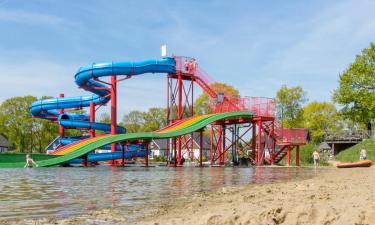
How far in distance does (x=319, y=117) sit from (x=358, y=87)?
1092 inches

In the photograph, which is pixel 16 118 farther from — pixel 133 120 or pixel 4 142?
pixel 133 120

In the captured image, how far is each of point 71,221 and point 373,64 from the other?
1969 inches

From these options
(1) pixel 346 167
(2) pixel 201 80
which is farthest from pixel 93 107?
(1) pixel 346 167

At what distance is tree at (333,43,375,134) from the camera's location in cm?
4950

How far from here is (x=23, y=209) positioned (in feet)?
27.9

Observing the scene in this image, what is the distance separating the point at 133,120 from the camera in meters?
106

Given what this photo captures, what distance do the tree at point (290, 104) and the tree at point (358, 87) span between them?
63.4ft

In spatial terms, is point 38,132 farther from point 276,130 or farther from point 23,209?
point 23,209

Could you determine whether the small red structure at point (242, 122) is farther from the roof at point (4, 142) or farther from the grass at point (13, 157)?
the roof at point (4, 142)

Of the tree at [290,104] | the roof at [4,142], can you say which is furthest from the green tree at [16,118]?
the tree at [290,104]

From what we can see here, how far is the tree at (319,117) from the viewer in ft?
255

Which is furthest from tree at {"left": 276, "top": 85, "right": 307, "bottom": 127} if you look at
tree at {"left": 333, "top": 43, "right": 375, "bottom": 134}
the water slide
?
the water slide

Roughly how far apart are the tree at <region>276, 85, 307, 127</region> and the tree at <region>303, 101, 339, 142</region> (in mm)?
5982

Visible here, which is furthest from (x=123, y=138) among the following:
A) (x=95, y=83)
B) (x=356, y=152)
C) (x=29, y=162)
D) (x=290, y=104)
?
(x=290, y=104)
